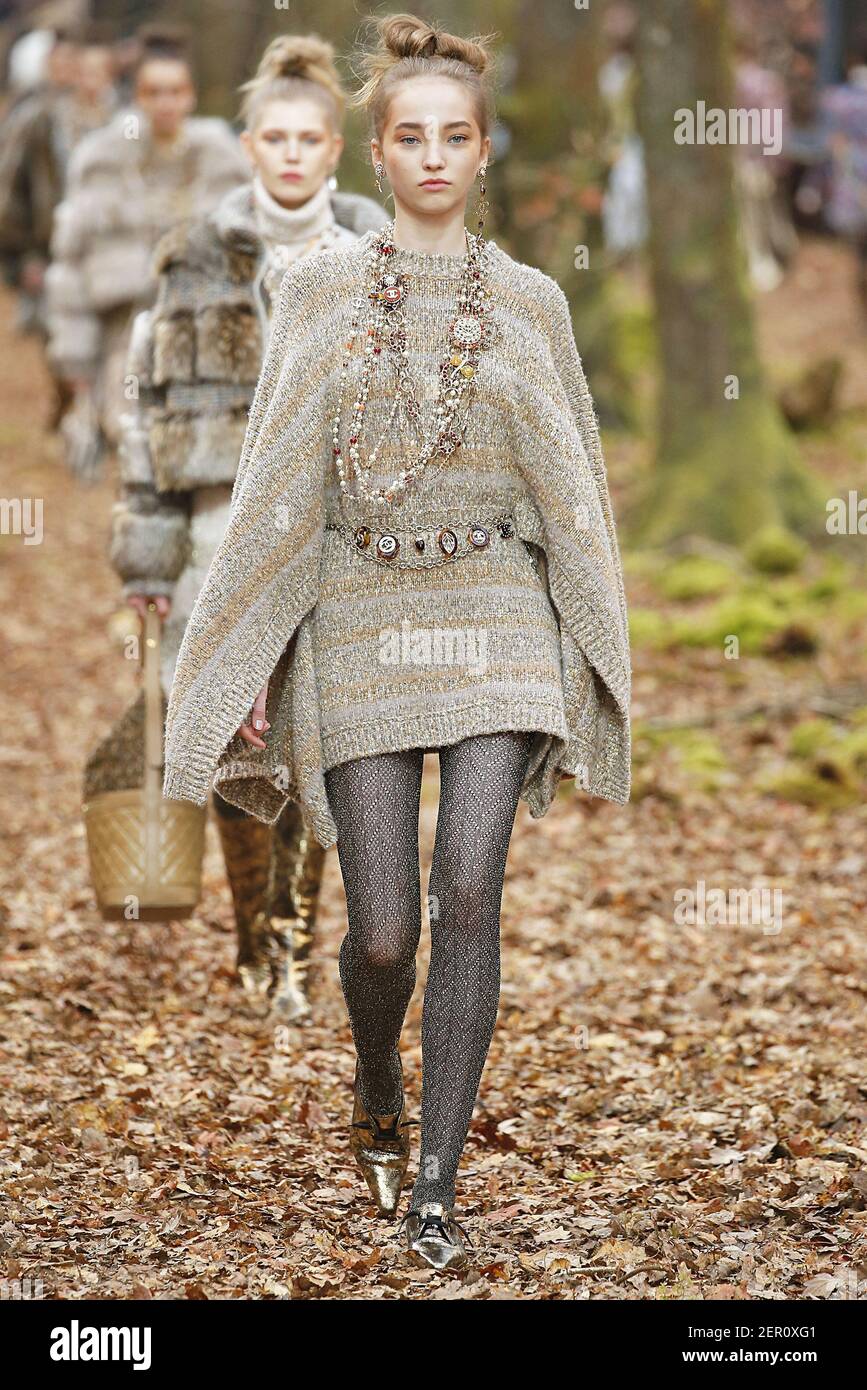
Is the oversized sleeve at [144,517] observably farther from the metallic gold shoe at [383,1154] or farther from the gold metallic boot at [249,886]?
the metallic gold shoe at [383,1154]

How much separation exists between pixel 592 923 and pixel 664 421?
579 cm

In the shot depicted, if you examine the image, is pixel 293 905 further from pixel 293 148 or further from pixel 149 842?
pixel 293 148

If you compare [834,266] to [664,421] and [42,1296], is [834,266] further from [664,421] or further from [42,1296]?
[42,1296]

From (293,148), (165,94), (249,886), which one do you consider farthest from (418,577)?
(165,94)

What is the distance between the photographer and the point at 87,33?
18391 mm

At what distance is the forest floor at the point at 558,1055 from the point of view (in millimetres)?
4527

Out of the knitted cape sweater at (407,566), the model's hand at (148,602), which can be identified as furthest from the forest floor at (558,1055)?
the model's hand at (148,602)

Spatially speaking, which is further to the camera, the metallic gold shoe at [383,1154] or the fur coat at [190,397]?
the fur coat at [190,397]

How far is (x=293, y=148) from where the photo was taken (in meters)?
5.73

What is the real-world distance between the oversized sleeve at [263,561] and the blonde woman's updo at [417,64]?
38cm

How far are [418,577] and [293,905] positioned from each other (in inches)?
80.2
